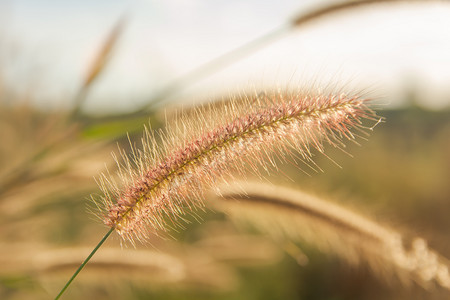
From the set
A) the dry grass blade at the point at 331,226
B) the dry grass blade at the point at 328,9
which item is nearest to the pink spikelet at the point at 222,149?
the dry grass blade at the point at 331,226

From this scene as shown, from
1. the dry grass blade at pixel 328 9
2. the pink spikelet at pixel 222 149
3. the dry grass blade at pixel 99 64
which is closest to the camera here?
the pink spikelet at pixel 222 149

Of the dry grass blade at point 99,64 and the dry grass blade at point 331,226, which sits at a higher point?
the dry grass blade at point 99,64

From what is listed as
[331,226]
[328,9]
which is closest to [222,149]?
[331,226]

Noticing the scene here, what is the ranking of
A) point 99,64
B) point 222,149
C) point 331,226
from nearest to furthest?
point 222,149, point 331,226, point 99,64

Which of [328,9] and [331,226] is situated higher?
[328,9]

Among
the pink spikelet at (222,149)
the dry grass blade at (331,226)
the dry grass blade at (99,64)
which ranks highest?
the dry grass blade at (99,64)

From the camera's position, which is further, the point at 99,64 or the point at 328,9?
the point at 99,64

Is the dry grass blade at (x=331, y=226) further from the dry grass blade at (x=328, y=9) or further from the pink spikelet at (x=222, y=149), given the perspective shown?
the dry grass blade at (x=328, y=9)

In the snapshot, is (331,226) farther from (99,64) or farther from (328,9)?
(99,64)

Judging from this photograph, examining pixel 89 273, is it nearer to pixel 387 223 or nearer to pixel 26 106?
pixel 387 223

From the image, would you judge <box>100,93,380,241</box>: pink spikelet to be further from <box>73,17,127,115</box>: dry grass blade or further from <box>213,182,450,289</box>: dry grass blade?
<box>73,17,127,115</box>: dry grass blade
